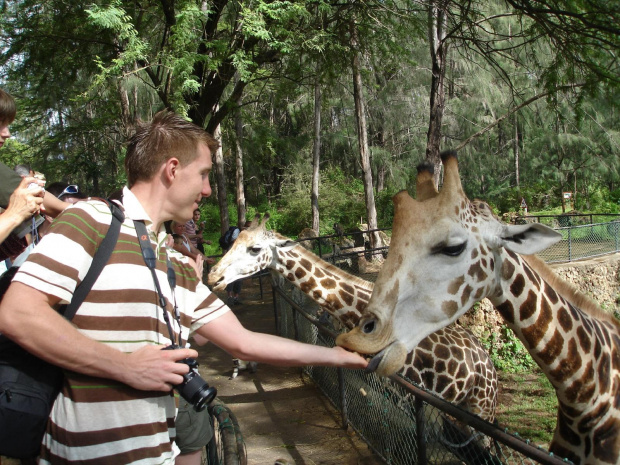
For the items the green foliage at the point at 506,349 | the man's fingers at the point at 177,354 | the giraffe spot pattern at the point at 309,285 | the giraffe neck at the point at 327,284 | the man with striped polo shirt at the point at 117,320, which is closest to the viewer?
the man with striped polo shirt at the point at 117,320

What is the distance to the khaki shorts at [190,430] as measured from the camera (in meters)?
2.22

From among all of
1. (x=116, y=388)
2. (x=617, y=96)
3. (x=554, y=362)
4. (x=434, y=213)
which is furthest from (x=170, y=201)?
(x=617, y=96)

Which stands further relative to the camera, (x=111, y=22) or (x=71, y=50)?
(x=71, y=50)

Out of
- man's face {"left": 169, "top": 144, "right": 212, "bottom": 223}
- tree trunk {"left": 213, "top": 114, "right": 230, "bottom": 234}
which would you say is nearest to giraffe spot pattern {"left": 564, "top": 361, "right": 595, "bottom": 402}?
Result: man's face {"left": 169, "top": 144, "right": 212, "bottom": 223}

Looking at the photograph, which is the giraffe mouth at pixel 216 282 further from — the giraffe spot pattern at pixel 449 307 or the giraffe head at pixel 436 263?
the giraffe spot pattern at pixel 449 307

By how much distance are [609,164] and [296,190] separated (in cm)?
1604

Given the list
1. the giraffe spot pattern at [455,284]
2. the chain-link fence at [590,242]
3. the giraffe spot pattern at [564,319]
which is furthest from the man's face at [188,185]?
the chain-link fence at [590,242]

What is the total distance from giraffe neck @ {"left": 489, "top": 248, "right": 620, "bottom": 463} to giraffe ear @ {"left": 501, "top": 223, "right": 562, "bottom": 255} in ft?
0.47

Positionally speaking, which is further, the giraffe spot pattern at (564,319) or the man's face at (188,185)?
the giraffe spot pattern at (564,319)

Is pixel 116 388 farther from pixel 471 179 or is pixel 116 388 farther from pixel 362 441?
pixel 471 179

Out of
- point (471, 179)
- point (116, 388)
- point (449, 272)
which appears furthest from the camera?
point (471, 179)

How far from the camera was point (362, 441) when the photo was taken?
4613mm

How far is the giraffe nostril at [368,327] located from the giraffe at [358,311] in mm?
1731

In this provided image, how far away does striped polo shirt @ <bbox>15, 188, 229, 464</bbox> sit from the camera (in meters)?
1.38
